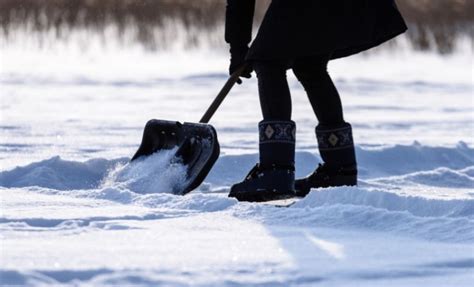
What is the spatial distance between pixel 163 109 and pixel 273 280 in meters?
6.82

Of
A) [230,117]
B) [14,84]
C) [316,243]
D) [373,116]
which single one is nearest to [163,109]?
[230,117]

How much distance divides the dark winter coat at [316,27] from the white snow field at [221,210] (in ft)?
1.77

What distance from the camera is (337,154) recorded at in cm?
421

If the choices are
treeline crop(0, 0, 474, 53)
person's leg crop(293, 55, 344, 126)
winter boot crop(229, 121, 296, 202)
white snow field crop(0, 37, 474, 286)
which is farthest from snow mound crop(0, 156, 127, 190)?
treeline crop(0, 0, 474, 53)

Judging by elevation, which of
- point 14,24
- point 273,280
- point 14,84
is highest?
point 14,24

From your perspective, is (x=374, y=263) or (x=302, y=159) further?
(x=302, y=159)

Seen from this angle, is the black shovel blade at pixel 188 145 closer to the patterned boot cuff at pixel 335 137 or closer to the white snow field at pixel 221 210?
the white snow field at pixel 221 210

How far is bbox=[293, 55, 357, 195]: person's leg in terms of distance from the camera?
162 inches

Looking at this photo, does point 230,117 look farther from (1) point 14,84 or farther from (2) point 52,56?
(2) point 52,56

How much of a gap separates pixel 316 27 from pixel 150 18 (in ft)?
41.3

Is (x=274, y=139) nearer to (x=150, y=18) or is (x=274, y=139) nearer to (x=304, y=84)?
(x=304, y=84)

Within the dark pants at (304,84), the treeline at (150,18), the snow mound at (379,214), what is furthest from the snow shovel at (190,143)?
the treeline at (150,18)

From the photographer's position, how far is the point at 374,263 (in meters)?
2.68

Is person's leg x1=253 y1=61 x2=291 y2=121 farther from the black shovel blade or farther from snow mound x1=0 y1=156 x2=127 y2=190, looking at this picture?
snow mound x1=0 y1=156 x2=127 y2=190
